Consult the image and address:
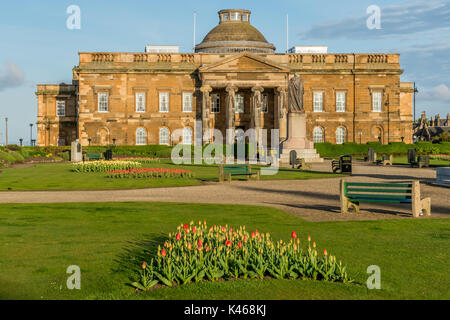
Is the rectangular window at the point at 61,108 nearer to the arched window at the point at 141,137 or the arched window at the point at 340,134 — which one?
the arched window at the point at 141,137

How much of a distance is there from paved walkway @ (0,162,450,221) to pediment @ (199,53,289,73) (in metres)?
38.8

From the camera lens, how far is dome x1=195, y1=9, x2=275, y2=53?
70000 millimetres

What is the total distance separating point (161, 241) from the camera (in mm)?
9672

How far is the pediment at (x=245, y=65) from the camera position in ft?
196

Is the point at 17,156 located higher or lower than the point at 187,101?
lower

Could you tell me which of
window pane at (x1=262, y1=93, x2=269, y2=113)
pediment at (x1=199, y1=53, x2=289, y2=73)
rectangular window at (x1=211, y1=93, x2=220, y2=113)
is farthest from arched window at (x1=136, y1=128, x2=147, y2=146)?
window pane at (x1=262, y1=93, x2=269, y2=113)

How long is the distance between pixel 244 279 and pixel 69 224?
20.3 feet

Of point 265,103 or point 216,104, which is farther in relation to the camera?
point 265,103

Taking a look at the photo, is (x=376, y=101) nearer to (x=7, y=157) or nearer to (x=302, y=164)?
(x=302, y=164)

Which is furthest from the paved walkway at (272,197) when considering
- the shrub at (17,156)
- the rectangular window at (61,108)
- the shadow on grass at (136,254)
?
the rectangular window at (61,108)

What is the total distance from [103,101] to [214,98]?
47.1 ft

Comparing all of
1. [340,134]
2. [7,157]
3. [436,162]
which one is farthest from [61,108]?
[436,162]

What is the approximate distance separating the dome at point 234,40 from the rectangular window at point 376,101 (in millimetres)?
16995

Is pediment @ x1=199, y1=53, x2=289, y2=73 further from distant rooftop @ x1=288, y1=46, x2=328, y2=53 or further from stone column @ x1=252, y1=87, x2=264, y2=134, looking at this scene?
distant rooftop @ x1=288, y1=46, x2=328, y2=53
